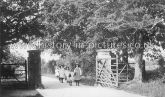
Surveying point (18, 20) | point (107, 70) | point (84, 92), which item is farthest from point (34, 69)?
point (84, 92)

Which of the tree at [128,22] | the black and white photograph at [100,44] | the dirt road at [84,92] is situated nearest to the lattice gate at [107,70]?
the black and white photograph at [100,44]

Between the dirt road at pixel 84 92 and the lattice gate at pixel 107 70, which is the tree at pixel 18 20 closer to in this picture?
the dirt road at pixel 84 92

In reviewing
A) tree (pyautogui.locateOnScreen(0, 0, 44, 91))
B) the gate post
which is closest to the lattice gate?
the gate post

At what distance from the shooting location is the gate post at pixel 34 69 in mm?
20156

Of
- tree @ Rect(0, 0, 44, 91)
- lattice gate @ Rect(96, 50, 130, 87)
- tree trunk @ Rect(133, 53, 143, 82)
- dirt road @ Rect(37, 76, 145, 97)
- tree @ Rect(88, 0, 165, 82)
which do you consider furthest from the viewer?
tree trunk @ Rect(133, 53, 143, 82)

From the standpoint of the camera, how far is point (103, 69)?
2138 cm

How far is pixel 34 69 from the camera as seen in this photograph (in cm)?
2027

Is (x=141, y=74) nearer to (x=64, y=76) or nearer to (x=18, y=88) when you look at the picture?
(x=64, y=76)

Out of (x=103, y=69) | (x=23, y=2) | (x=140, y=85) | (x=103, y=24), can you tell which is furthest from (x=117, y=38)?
(x=23, y=2)

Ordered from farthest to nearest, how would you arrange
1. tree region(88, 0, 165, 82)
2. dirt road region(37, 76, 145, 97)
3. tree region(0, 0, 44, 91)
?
tree region(88, 0, 165, 82) < tree region(0, 0, 44, 91) < dirt road region(37, 76, 145, 97)

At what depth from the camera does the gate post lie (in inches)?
794

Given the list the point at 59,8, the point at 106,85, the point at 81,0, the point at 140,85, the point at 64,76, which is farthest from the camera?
the point at 59,8

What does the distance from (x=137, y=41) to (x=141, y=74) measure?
2246 millimetres

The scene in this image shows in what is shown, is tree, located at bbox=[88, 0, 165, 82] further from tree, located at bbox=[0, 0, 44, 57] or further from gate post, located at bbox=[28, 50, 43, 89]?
gate post, located at bbox=[28, 50, 43, 89]
